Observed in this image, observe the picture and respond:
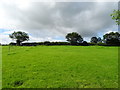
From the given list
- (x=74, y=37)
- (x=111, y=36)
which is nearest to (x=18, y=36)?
(x=74, y=37)

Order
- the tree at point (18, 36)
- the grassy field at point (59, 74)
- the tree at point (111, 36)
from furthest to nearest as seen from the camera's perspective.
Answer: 1. the tree at point (18, 36)
2. the tree at point (111, 36)
3. the grassy field at point (59, 74)

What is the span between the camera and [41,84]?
4.59 m

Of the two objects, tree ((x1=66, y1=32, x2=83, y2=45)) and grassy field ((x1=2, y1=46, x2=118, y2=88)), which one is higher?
tree ((x1=66, y1=32, x2=83, y2=45))

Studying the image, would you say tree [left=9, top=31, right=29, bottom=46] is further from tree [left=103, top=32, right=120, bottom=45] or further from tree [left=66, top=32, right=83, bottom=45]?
tree [left=103, top=32, right=120, bottom=45]

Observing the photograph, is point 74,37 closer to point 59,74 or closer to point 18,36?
point 18,36

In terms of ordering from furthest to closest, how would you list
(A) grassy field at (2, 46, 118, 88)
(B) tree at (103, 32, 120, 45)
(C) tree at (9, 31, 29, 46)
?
(C) tree at (9, 31, 29, 46)
(B) tree at (103, 32, 120, 45)
(A) grassy field at (2, 46, 118, 88)

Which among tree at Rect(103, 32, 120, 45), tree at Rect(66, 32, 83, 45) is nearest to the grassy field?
tree at Rect(103, 32, 120, 45)

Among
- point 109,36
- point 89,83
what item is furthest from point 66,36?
point 89,83

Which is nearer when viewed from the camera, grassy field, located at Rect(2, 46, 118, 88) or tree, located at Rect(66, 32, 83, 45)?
grassy field, located at Rect(2, 46, 118, 88)

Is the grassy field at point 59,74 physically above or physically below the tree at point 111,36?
below

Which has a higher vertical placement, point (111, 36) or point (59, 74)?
point (111, 36)

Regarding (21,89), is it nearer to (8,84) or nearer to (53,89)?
(8,84)

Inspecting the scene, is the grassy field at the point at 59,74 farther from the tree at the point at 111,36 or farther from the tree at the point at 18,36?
the tree at the point at 18,36

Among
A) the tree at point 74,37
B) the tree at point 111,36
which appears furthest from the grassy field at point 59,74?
the tree at point 74,37
